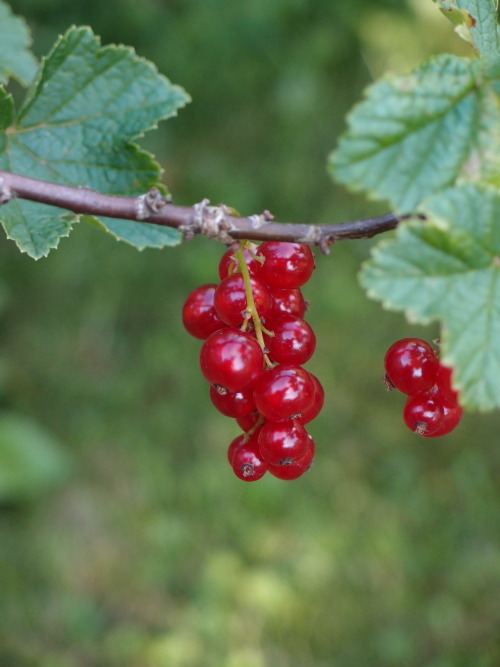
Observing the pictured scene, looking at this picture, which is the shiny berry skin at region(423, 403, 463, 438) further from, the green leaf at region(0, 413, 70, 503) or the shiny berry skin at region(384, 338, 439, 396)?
the green leaf at region(0, 413, 70, 503)

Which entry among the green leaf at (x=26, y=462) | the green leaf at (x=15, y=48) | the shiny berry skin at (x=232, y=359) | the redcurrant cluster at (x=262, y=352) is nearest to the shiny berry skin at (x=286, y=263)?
the redcurrant cluster at (x=262, y=352)

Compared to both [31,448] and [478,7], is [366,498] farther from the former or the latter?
[478,7]

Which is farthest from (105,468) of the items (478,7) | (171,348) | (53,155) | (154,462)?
(478,7)

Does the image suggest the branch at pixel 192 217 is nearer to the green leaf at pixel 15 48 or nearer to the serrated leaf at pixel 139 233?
the serrated leaf at pixel 139 233

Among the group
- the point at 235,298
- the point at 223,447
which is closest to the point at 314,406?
the point at 235,298

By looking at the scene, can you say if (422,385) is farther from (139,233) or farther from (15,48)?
(15,48)
